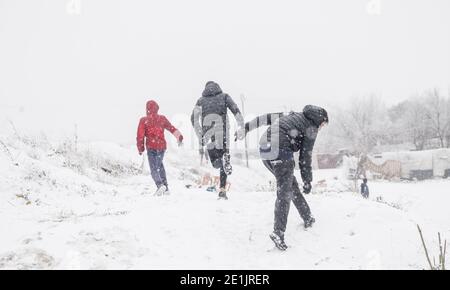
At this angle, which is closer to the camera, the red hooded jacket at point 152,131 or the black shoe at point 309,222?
the black shoe at point 309,222

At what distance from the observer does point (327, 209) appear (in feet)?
20.2

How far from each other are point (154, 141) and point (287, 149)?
4140 mm

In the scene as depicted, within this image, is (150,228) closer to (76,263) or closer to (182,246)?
(182,246)

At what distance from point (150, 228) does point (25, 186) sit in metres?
3.34

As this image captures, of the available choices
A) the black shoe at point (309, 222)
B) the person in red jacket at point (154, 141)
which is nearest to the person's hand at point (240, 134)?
the black shoe at point (309, 222)

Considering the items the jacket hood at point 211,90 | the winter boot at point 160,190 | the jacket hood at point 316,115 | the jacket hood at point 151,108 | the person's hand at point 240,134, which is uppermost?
the jacket hood at point 211,90

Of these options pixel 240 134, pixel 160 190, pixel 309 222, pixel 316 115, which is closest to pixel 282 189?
pixel 309 222

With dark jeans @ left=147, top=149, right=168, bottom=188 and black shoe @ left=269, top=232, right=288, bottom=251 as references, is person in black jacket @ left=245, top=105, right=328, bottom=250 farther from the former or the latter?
dark jeans @ left=147, top=149, right=168, bottom=188

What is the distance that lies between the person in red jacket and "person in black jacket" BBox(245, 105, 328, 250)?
12.1 ft

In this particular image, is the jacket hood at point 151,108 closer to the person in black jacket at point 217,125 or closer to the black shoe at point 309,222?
the person in black jacket at point 217,125

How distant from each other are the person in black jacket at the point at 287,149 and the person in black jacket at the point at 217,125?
210cm

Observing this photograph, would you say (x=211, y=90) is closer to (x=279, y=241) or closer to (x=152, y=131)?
(x=152, y=131)

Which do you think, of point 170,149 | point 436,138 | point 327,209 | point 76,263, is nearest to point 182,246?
point 76,263

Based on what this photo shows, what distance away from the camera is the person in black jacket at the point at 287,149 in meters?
4.96
